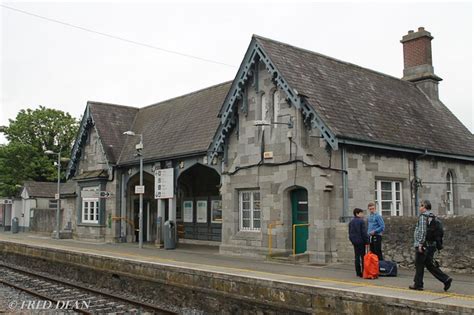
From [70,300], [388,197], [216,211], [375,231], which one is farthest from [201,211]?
[375,231]

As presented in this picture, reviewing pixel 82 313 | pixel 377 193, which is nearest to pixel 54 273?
pixel 82 313

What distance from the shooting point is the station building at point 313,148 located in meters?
15.7

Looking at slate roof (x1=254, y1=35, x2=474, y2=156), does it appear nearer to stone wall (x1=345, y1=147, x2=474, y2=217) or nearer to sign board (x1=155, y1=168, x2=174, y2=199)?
stone wall (x1=345, y1=147, x2=474, y2=217)

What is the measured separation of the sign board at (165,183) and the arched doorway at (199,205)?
6.55ft

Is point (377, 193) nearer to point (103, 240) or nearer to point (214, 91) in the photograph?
point (214, 91)

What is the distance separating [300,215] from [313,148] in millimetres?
2278

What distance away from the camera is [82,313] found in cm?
1187

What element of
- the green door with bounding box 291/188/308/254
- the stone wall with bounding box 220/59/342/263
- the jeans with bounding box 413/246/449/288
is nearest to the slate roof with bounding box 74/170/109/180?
the stone wall with bounding box 220/59/342/263

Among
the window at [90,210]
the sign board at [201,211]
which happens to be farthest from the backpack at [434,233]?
the window at [90,210]

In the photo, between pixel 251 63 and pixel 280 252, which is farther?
pixel 251 63

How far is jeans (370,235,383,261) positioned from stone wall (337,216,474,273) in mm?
1034

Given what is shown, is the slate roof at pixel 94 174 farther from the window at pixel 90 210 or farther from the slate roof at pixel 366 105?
the slate roof at pixel 366 105

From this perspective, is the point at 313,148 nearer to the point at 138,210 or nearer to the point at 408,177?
the point at 408,177

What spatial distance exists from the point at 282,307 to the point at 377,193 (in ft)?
24.6
